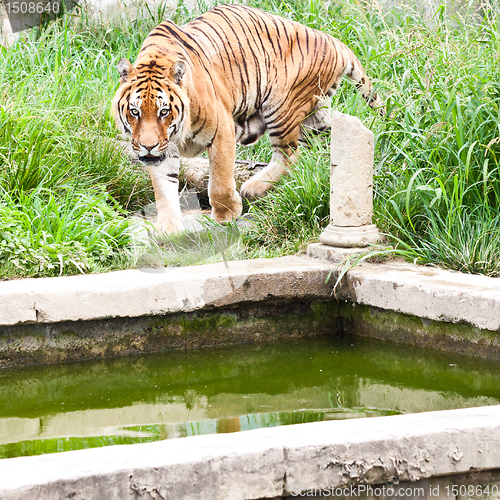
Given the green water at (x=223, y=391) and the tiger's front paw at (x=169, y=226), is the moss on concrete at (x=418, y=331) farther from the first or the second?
the tiger's front paw at (x=169, y=226)

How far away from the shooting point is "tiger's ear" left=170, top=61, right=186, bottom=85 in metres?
4.43

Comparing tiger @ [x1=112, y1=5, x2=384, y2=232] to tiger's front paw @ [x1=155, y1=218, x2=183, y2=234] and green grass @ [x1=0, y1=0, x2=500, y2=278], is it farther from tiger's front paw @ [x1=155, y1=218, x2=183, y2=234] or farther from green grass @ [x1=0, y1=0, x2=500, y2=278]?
green grass @ [x1=0, y1=0, x2=500, y2=278]

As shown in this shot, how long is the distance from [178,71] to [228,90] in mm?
785

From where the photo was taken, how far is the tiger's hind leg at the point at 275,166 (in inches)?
215

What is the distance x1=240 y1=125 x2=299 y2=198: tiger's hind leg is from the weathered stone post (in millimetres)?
1467

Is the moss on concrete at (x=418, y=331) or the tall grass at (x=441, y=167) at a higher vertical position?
the tall grass at (x=441, y=167)

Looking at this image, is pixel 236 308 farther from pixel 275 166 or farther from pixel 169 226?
pixel 275 166

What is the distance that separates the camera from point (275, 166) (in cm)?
564

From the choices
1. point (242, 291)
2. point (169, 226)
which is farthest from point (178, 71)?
point (242, 291)

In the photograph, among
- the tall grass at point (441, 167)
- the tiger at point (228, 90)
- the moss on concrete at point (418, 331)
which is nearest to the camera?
the moss on concrete at point (418, 331)

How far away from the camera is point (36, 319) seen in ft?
11.0

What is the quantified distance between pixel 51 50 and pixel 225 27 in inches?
108

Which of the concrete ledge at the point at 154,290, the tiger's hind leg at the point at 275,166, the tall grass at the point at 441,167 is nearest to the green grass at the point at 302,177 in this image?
the tall grass at the point at 441,167

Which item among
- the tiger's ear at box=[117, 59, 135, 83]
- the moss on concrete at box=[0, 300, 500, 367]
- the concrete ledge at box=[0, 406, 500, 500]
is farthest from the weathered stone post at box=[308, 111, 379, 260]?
the concrete ledge at box=[0, 406, 500, 500]
